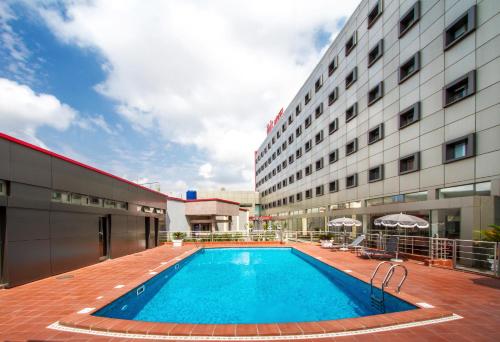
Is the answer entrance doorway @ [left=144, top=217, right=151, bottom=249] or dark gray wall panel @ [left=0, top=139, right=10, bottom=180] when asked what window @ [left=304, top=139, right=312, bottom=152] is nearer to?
entrance doorway @ [left=144, top=217, right=151, bottom=249]

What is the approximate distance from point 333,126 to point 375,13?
10024mm

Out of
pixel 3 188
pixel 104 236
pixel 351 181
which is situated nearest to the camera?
pixel 3 188

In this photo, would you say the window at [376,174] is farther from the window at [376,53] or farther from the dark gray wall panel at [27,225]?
the dark gray wall panel at [27,225]

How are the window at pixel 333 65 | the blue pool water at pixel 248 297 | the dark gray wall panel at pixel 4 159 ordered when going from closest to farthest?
the blue pool water at pixel 248 297
the dark gray wall panel at pixel 4 159
the window at pixel 333 65

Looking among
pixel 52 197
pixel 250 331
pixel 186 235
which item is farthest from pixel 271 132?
pixel 250 331

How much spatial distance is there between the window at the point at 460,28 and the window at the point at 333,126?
13300 mm

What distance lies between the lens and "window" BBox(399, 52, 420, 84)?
679 inches

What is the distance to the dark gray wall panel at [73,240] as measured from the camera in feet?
35.4

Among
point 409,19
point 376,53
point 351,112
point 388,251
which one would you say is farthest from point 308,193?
point 409,19

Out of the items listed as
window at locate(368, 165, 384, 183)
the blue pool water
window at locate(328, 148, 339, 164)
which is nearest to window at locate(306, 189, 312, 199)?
window at locate(328, 148, 339, 164)

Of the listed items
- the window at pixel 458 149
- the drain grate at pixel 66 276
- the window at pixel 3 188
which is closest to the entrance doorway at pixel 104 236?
the drain grate at pixel 66 276

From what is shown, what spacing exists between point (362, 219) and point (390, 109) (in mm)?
8495

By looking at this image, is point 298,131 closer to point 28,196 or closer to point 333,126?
point 333,126

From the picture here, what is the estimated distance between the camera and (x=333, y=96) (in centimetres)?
2917
